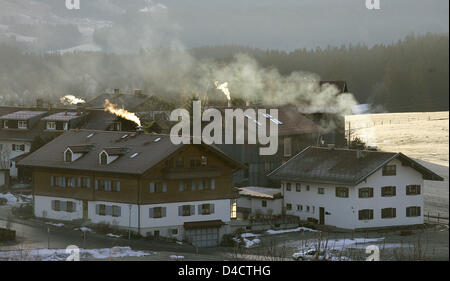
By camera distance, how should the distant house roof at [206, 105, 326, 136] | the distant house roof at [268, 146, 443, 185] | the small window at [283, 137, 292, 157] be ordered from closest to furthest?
the distant house roof at [268, 146, 443, 185] → the small window at [283, 137, 292, 157] → the distant house roof at [206, 105, 326, 136]

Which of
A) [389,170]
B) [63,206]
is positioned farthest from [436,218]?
[63,206]

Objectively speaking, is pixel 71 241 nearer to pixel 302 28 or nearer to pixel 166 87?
pixel 166 87

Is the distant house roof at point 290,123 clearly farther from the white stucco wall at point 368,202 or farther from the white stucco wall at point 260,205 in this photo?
the white stucco wall at point 368,202

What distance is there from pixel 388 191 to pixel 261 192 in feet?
33.3

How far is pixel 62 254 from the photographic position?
188ft

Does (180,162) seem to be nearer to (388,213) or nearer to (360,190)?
(360,190)

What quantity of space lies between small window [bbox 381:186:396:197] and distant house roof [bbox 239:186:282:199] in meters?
8.08

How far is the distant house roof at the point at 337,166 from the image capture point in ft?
244

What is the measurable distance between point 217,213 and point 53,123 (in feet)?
99.7

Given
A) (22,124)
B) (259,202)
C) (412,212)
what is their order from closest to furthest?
(412,212)
(259,202)
(22,124)

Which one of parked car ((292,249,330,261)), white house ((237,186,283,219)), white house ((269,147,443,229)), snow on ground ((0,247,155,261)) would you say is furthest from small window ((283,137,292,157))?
snow on ground ((0,247,155,261))

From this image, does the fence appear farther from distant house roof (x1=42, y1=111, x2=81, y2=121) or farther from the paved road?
distant house roof (x1=42, y1=111, x2=81, y2=121)

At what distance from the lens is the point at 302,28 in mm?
187375

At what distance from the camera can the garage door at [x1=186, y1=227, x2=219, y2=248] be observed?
69.1 m
